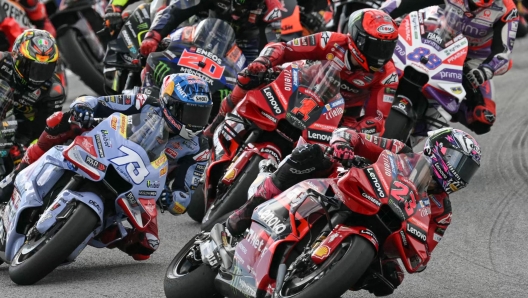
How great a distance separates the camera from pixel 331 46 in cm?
967

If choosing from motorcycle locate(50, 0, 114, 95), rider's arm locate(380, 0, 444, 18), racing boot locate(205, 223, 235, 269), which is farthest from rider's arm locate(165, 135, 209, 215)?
motorcycle locate(50, 0, 114, 95)

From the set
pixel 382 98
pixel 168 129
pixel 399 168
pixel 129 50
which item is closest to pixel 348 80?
pixel 382 98

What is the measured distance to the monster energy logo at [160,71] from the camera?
10.9 meters

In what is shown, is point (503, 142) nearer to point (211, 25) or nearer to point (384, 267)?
point (211, 25)

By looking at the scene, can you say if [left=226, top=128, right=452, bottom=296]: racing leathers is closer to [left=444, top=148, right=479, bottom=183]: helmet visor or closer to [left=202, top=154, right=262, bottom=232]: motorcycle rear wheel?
[left=444, top=148, right=479, bottom=183]: helmet visor

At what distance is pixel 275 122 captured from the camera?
9367 mm

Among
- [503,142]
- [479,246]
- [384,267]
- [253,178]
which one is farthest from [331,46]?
[503,142]

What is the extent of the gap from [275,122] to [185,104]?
1.08 meters

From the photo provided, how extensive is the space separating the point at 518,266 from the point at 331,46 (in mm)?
2150

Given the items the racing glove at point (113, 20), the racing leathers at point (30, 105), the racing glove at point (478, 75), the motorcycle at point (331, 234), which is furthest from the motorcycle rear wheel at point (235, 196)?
the racing glove at point (113, 20)

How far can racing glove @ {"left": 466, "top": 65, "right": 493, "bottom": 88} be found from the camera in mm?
11734

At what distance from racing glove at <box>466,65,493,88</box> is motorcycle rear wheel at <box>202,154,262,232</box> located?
325 cm

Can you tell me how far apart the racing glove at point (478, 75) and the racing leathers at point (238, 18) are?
74.5 inches

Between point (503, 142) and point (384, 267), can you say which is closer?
point (384, 267)
